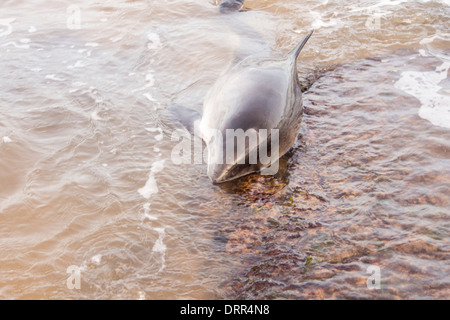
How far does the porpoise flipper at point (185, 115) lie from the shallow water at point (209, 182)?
16 cm

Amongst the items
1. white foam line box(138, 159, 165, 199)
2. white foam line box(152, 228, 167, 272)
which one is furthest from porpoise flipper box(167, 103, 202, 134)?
white foam line box(152, 228, 167, 272)

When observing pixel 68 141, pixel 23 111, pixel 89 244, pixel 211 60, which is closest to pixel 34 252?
pixel 89 244

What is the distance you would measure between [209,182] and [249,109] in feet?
2.72

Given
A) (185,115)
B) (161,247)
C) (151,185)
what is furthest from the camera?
(185,115)

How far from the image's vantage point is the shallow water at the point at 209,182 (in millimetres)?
3246

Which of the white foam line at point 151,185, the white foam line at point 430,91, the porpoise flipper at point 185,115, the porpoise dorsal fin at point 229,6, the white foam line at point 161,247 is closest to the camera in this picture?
the white foam line at point 161,247

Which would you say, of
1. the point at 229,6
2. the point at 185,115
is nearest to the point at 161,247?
the point at 185,115

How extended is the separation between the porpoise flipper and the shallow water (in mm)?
163

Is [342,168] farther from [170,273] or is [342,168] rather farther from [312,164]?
[170,273]

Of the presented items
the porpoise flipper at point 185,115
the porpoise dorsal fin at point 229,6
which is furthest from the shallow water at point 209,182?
the porpoise dorsal fin at point 229,6

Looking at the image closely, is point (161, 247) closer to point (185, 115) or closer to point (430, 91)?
point (185, 115)

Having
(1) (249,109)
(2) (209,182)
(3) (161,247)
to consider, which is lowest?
(2) (209,182)

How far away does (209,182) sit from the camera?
4.40 meters

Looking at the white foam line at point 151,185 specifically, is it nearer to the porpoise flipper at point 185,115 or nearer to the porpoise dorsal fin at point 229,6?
the porpoise flipper at point 185,115
